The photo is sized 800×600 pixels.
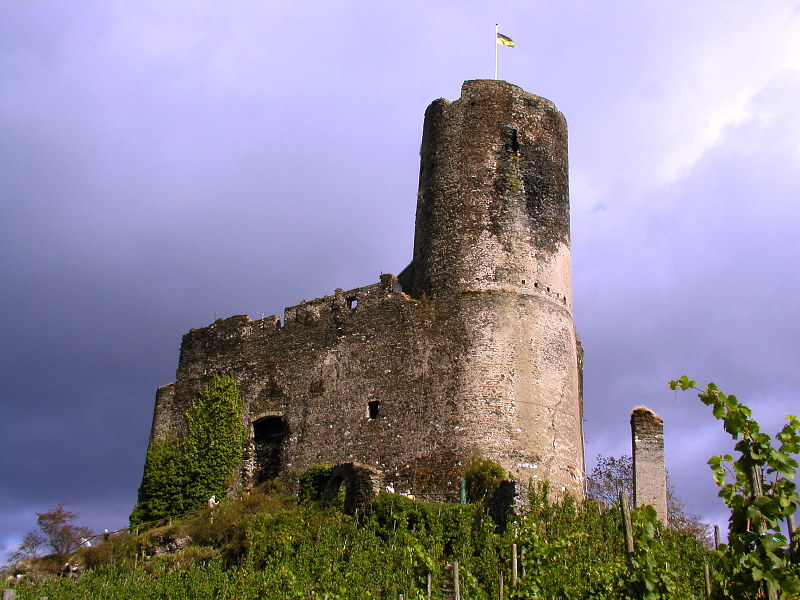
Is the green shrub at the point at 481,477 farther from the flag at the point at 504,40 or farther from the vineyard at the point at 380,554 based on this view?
the flag at the point at 504,40

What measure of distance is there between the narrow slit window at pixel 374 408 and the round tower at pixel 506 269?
6.78ft

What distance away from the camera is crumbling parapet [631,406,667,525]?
58.7ft

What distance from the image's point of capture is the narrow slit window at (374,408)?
21.5 meters

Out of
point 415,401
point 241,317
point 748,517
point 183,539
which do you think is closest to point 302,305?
point 241,317

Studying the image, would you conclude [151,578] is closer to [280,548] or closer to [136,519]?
[280,548]

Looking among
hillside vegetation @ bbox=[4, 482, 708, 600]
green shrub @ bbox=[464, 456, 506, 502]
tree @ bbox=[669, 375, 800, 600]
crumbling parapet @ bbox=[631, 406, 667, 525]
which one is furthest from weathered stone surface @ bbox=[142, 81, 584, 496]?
tree @ bbox=[669, 375, 800, 600]

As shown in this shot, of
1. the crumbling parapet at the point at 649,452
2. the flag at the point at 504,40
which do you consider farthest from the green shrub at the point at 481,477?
the flag at the point at 504,40

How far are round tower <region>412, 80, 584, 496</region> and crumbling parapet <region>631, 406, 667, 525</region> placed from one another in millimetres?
2215

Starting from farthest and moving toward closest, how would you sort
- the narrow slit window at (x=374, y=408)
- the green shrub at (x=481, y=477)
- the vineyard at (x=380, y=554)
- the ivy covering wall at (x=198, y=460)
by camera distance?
1. the ivy covering wall at (x=198, y=460)
2. the narrow slit window at (x=374, y=408)
3. the green shrub at (x=481, y=477)
4. the vineyard at (x=380, y=554)

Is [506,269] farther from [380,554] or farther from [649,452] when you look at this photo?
[380,554]

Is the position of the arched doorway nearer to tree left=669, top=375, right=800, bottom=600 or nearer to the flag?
the flag

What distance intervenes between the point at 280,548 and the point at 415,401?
15.1ft

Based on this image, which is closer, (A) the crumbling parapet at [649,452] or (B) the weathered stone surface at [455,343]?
(A) the crumbling parapet at [649,452]

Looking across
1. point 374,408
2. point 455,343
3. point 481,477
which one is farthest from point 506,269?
point 481,477
